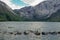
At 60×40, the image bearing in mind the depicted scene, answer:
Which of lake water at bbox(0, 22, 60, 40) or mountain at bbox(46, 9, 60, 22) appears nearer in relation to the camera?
lake water at bbox(0, 22, 60, 40)

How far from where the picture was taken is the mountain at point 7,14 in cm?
541

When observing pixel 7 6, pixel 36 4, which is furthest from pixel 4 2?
pixel 36 4

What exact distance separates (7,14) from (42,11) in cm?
105

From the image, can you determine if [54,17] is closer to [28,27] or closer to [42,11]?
[42,11]

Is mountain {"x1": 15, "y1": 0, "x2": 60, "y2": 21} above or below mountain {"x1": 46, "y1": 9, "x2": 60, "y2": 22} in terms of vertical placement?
above

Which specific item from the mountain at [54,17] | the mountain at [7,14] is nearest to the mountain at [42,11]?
the mountain at [54,17]

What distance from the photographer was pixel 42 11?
214 inches

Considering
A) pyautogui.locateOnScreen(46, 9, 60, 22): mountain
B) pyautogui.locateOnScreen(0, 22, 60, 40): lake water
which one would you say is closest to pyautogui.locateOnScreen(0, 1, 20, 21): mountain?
pyautogui.locateOnScreen(0, 22, 60, 40): lake water

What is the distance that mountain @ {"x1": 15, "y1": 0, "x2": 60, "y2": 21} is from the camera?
213 inches

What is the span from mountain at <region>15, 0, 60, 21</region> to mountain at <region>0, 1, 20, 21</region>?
162 mm

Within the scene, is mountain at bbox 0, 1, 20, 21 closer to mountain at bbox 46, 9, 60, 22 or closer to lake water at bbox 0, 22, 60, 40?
lake water at bbox 0, 22, 60, 40

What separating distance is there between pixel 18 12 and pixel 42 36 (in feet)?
3.35

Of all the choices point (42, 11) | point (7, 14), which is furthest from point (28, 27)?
point (7, 14)

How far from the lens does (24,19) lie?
5391 millimetres
